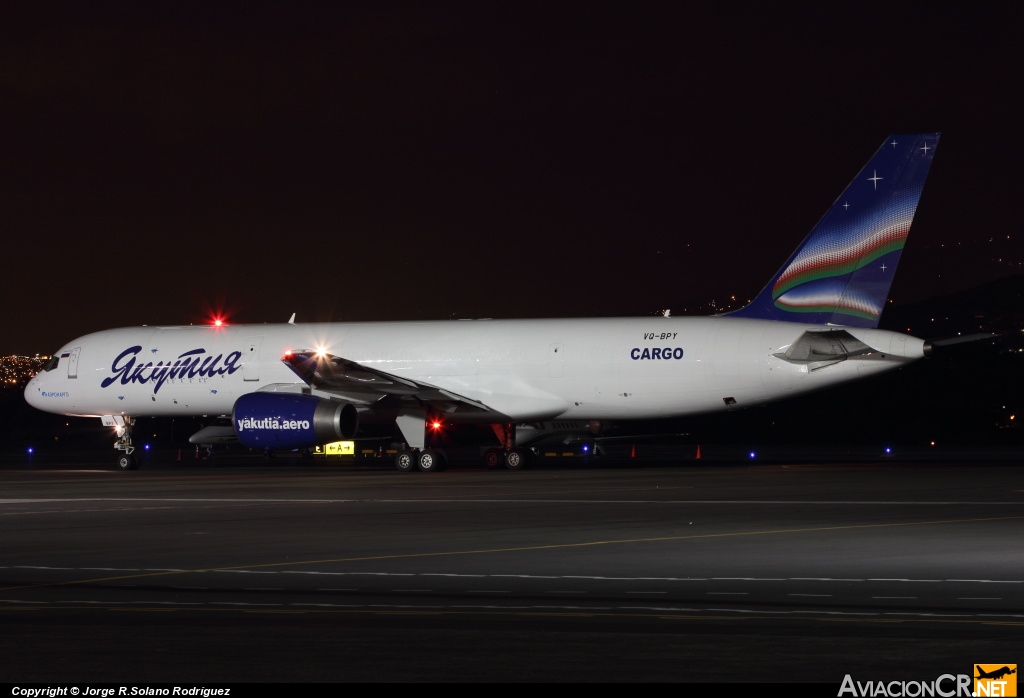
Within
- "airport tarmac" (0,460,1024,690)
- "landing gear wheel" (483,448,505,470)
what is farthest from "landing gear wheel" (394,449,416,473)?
"airport tarmac" (0,460,1024,690)

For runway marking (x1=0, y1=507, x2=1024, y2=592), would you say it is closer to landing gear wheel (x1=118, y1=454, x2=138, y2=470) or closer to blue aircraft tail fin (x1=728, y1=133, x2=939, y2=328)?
blue aircraft tail fin (x1=728, y1=133, x2=939, y2=328)

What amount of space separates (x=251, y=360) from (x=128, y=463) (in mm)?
5151

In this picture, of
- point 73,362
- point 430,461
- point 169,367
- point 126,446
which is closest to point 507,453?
point 430,461

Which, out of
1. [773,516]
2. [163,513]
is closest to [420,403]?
[163,513]

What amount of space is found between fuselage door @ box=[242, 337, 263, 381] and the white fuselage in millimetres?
30

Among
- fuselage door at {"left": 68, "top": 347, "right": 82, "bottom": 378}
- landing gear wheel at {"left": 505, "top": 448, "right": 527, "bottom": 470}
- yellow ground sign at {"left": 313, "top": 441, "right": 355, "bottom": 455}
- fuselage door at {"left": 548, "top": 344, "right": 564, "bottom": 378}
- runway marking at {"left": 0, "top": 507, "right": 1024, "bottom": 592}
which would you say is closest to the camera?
runway marking at {"left": 0, "top": 507, "right": 1024, "bottom": 592}

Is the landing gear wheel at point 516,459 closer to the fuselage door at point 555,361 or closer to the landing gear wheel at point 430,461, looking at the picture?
the landing gear wheel at point 430,461

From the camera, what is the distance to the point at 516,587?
12.6 metres

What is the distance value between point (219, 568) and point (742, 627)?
21.1 feet

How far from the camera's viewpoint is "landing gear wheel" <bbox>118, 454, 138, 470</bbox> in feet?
140

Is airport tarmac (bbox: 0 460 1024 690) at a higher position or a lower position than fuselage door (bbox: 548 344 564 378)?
lower

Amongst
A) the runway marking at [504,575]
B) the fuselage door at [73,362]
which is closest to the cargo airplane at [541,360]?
the fuselage door at [73,362]

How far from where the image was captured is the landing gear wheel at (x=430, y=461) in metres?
38.3

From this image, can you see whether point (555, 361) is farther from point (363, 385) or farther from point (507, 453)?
point (363, 385)
